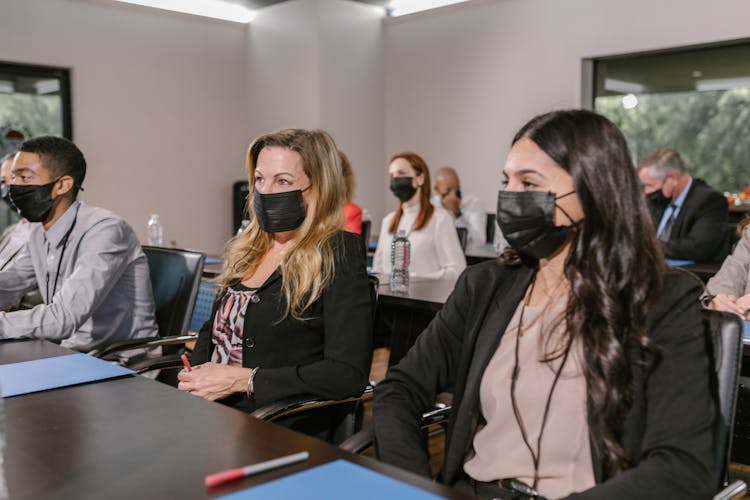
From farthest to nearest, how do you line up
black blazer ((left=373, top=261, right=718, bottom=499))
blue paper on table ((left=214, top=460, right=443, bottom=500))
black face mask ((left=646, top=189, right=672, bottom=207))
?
black face mask ((left=646, top=189, right=672, bottom=207)), black blazer ((left=373, top=261, right=718, bottom=499)), blue paper on table ((left=214, top=460, right=443, bottom=500))

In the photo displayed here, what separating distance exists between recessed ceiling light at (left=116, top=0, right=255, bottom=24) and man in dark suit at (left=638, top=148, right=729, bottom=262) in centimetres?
485

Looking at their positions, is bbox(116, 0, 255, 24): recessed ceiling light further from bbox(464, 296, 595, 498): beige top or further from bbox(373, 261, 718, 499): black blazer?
bbox(464, 296, 595, 498): beige top

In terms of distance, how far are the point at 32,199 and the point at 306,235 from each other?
1.20 metres

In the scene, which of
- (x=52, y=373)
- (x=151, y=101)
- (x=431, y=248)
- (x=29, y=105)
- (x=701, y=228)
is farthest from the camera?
(x=151, y=101)

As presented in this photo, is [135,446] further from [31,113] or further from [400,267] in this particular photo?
[31,113]

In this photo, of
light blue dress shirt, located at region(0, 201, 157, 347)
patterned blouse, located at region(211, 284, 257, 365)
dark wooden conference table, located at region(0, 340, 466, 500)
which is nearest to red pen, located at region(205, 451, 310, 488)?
dark wooden conference table, located at region(0, 340, 466, 500)

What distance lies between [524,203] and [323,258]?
68 centimetres

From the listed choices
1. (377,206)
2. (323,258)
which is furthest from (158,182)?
(323,258)

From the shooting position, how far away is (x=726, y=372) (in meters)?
1.25

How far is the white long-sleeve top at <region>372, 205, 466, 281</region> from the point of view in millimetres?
4066

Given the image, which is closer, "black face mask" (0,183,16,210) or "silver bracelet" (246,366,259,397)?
"silver bracelet" (246,366,259,397)

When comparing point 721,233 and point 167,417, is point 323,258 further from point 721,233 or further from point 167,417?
point 721,233

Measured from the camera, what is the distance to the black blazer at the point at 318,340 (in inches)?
71.1

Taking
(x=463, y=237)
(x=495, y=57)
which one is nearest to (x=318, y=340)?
(x=463, y=237)
